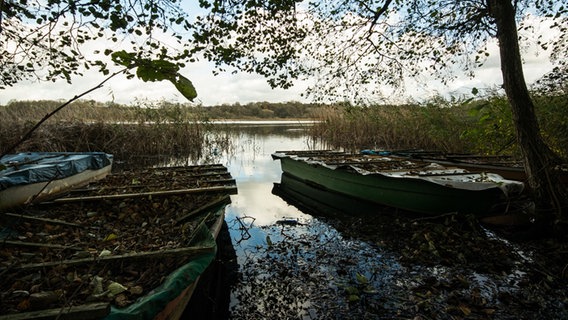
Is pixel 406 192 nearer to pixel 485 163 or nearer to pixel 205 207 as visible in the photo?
pixel 485 163

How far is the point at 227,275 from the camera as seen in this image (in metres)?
4.03

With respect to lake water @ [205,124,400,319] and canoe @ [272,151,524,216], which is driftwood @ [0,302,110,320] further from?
canoe @ [272,151,524,216]

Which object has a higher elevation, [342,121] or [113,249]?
[342,121]

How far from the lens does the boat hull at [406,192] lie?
5.09 meters

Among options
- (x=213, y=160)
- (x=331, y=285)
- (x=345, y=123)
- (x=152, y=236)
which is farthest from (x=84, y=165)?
(x=345, y=123)

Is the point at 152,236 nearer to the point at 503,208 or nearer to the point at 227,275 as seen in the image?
the point at 227,275

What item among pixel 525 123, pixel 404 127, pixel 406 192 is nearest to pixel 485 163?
pixel 406 192

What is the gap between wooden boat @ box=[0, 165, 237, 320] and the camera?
206 centimetres

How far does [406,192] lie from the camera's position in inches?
236

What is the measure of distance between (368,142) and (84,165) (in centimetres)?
1203

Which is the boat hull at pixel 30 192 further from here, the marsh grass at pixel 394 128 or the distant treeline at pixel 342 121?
the marsh grass at pixel 394 128

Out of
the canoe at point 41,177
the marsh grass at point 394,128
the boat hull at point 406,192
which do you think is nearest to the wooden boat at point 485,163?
the boat hull at point 406,192

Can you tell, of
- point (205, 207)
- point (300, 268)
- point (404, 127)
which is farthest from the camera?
point (404, 127)

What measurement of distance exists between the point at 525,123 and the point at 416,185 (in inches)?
72.2
